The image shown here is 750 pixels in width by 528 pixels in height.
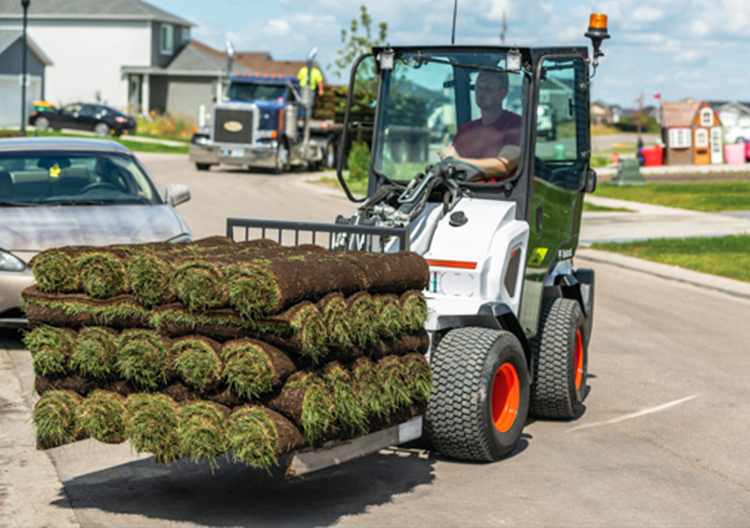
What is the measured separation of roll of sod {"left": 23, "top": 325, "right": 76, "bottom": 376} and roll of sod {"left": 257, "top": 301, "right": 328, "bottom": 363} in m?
1.04

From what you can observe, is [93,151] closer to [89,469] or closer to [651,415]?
[89,469]

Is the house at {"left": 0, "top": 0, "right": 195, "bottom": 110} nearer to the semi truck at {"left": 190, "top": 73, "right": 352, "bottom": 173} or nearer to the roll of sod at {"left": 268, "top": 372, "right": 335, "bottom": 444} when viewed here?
the semi truck at {"left": 190, "top": 73, "right": 352, "bottom": 173}

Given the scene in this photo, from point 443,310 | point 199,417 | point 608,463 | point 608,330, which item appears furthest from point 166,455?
point 608,330

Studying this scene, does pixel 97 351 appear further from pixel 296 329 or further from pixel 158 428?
pixel 296 329

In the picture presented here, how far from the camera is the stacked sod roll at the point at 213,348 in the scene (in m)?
4.38

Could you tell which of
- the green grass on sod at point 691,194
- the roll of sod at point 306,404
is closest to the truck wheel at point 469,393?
the roll of sod at point 306,404

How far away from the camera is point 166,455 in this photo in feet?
14.8

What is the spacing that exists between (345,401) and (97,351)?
3.96 feet

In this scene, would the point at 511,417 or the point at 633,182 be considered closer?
the point at 511,417

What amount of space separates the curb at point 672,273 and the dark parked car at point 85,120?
1489 inches

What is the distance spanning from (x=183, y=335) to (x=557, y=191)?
11.7 ft

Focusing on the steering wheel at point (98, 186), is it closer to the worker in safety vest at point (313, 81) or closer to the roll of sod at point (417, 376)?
the roll of sod at point (417, 376)

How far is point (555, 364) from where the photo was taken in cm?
689

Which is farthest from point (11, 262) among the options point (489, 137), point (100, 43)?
point (100, 43)
